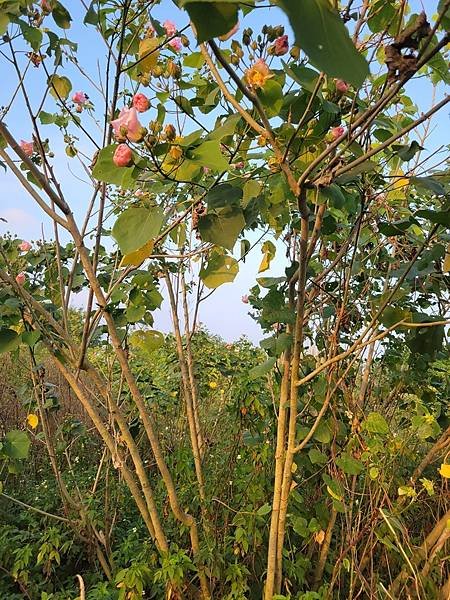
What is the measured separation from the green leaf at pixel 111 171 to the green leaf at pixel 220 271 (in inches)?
16.5

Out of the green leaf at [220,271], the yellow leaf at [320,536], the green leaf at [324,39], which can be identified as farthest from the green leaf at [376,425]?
the green leaf at [324,39]

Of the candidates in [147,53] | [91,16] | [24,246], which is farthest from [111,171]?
[24,246]

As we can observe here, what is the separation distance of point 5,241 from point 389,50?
192 centimetres

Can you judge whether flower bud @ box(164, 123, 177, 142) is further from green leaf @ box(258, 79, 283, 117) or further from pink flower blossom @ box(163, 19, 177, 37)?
pink flower blossom @ box(163, 19, 177, 37)

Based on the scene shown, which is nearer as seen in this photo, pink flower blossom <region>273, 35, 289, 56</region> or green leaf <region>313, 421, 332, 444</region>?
pink flower blossom <region>273, 35, 289, 56</region>

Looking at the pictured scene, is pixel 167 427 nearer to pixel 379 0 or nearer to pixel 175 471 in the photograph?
pixel 175 471

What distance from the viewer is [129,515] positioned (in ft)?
7.87

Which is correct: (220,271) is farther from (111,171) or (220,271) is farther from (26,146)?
(26,146)

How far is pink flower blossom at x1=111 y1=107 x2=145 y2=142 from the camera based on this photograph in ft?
2.62

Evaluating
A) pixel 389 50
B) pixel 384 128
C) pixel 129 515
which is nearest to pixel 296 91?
pixel 384 128

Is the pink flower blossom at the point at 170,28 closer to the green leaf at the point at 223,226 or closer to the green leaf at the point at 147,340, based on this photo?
the green leaf at the point at 223,226

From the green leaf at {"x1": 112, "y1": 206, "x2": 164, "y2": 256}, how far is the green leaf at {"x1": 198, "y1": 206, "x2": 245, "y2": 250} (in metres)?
0.16

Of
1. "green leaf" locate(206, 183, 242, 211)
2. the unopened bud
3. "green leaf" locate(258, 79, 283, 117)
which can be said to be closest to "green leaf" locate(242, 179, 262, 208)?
"green leaf" locate(206, 183, 242, 211)

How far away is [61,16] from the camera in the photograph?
134 centimetres
